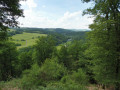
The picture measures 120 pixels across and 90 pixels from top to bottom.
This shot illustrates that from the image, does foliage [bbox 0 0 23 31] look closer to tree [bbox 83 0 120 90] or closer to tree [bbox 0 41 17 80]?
tree [bbox 83 0 120 90]

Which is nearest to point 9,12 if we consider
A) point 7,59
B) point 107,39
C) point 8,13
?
point 8,13

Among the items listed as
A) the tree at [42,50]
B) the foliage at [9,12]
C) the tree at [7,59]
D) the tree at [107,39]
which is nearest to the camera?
the foliage at [9,12]

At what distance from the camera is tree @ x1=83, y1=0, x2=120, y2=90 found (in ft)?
19.4

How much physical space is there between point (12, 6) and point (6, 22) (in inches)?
41.1

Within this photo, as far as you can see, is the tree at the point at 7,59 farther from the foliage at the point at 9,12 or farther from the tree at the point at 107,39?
the tree at the point at 107,39

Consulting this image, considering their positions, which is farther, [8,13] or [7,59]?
[7,59]

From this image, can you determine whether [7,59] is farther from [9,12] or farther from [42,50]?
[9,12]

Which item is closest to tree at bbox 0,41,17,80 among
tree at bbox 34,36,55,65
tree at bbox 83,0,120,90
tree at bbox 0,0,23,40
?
tree at bbox 34,36,55,65

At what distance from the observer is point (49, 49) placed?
66.9 feet

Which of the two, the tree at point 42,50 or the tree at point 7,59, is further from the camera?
the tree at point 42,50

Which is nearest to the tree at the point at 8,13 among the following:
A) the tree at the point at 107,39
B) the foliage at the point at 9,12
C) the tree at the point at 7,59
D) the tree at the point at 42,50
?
the foliage at the point at 9,12

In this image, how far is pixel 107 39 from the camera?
6.29m

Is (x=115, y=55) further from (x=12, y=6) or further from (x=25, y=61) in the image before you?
(x=25, y=61)

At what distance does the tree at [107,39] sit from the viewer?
19.4ft
